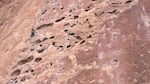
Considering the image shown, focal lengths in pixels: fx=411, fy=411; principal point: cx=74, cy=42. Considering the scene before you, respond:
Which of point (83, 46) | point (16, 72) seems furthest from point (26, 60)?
point (83, 46)

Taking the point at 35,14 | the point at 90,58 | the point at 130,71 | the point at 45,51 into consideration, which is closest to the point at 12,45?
the point at 35,14

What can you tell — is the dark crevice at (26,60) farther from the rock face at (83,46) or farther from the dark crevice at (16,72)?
the dark crevice at (16,72)

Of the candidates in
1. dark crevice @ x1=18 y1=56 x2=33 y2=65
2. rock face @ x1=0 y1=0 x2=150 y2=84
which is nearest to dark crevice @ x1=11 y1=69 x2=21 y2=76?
rock face @ x1=0 y1=0 x2=150 y2=84

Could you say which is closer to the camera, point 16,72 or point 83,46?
point 83,46

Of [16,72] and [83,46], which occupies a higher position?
[83,46]

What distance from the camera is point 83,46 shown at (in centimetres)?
578

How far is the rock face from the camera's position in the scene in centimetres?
521

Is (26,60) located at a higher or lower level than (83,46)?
lower

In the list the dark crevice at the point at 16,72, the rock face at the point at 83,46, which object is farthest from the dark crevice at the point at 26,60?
the dark crevice at the point at 16,72

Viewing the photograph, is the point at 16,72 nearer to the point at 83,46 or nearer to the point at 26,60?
the point at 26,60

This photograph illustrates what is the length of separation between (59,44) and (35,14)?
70.2 inches

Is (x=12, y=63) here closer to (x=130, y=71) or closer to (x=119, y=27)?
(x=119, y=27)

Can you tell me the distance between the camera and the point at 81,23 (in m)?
6.24

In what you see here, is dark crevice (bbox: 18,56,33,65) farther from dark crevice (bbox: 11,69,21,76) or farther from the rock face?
dark crevice (bbox: 11,69,21,76)
